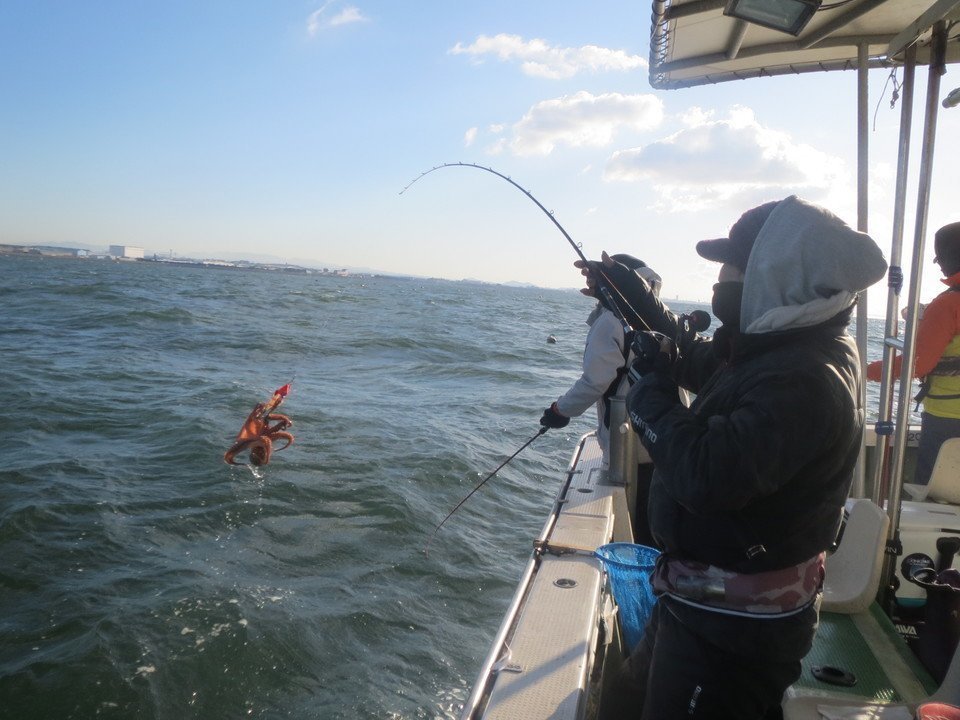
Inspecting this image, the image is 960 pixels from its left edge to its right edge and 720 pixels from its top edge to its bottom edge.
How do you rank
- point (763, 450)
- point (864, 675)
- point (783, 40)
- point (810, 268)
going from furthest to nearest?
point (783, 40) → point (864, 675) → point (810, 268) → point (763, 450)

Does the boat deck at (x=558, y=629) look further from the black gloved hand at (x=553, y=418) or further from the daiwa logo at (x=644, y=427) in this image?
the daiwa logo at (x=644, y=427)

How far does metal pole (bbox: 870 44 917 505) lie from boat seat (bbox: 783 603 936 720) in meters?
0.93

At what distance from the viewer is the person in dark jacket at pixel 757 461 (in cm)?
155

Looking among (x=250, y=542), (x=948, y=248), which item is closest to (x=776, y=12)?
(x=948, y=248)

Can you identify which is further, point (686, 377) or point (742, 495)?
point (686, 377)

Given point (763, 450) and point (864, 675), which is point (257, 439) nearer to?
point (864, 675)

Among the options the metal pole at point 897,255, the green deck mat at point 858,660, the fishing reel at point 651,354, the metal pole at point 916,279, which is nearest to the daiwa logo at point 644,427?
the fishing reel at point 651,354

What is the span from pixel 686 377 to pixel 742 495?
83 cm

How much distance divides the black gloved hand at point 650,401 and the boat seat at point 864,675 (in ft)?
3.13

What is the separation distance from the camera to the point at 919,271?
300cm

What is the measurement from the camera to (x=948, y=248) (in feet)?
10.9

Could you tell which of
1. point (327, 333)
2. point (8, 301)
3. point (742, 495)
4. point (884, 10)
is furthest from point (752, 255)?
point (8, 301)

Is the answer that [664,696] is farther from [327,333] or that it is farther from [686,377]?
[327,333]

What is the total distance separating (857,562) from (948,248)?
160 cm
